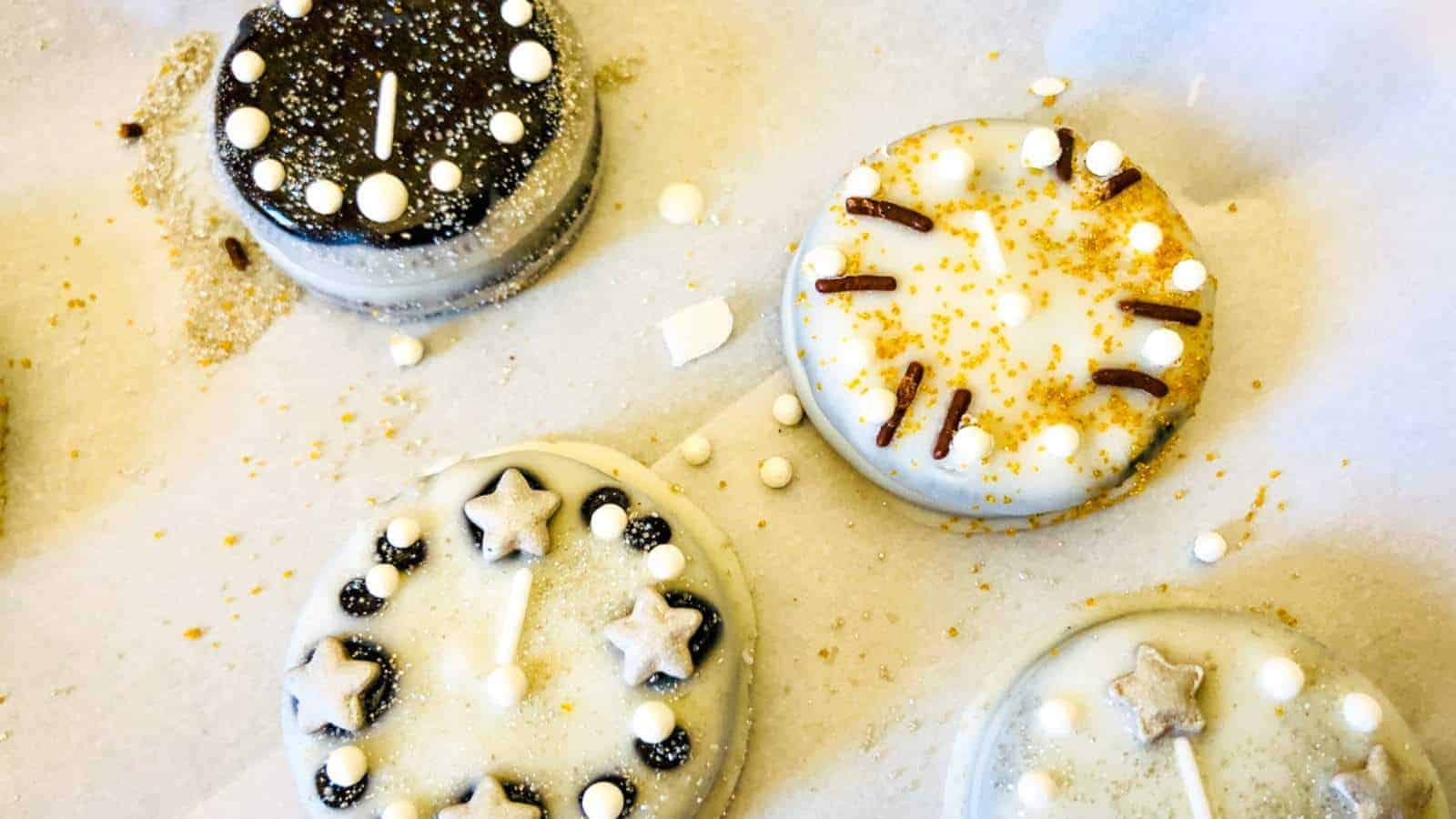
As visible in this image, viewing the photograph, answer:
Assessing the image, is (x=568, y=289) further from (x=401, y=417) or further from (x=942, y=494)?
(x=942, y=494)

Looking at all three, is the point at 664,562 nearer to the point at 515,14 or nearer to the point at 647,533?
the point at 647,533

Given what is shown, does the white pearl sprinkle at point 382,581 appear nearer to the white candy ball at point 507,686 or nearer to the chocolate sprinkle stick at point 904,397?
the white candy ball at point 507,686

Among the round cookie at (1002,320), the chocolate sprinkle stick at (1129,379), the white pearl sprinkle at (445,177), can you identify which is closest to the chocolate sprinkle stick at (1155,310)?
the round cookie at (1002,320)

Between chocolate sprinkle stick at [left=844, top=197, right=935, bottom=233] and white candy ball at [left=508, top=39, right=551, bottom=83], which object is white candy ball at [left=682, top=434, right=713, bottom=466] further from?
white candy ball at [left=508, top=39, right=551, bottom=83]

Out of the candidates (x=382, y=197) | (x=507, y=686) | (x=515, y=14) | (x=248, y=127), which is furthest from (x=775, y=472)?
(x=248, y=127)

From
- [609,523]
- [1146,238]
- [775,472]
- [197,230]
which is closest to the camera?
[609,523]

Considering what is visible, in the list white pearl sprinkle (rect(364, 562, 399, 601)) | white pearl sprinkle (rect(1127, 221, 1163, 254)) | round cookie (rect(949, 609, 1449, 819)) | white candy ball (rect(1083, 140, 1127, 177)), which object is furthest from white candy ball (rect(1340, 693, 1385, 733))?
white pearl sprinkle (rect(364, 562, 399, 601))
